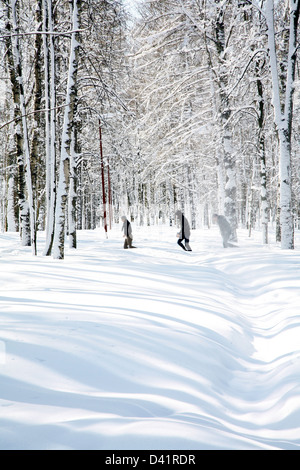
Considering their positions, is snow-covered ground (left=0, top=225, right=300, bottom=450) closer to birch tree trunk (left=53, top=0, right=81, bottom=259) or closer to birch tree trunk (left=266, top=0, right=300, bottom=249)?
birch tree trunk (left=53, top=0, right=81, bottom=259)

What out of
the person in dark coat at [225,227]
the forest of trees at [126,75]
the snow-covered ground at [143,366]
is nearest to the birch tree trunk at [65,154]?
the forest of trees at [126,75]

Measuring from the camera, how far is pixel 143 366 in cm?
263

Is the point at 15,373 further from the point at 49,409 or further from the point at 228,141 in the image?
the point at 228,141

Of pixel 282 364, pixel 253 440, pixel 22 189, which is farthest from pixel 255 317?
pixel 22 189

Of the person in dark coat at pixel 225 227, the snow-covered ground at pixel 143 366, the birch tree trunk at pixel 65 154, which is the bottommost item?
the snow-covered ground at pixel 143 366

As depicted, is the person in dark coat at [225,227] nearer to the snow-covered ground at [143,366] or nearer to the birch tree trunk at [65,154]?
→ the birch tree trunk at [65,154]

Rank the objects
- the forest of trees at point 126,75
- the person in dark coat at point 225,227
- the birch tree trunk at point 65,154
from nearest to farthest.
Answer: the birch tree trunk at point 65,154 < the forest of trees at point 126,75 < the person in dark coat at point 225,227

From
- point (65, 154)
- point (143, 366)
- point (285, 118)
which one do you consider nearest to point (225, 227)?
point (285, 118)

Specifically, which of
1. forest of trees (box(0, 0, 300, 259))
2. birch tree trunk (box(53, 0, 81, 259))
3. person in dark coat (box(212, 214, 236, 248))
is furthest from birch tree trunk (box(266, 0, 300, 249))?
birch tree trunk (box(53, 0, 81, 259))

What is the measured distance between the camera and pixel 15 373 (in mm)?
2203

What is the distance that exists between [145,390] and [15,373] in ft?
3.15

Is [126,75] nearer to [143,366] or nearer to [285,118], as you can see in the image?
[285,118]

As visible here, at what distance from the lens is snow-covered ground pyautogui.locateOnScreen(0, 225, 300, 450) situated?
1766 mm

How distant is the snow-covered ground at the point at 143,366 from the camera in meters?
1.77
